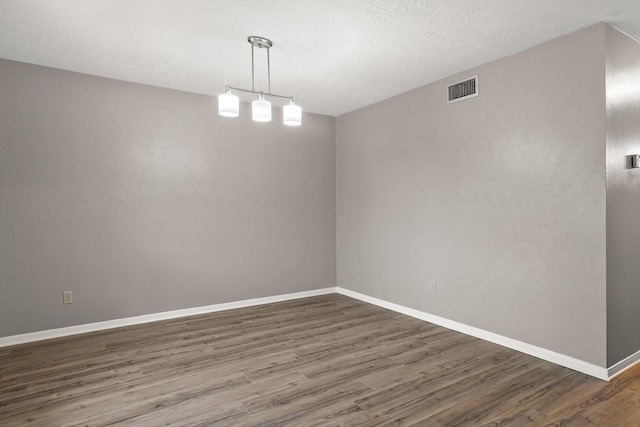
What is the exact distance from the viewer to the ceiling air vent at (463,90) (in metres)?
3.54

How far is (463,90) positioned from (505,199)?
1200 millimetres

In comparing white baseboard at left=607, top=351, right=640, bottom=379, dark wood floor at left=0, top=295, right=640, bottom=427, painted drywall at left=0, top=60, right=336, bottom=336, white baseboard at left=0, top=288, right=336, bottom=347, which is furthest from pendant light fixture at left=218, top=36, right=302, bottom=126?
white baseboard at left=607, top=351, right=640, bottom=379

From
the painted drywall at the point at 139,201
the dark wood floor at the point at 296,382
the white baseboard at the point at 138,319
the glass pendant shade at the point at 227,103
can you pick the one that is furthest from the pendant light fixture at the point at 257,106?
the white baseboard at the point at 138,319

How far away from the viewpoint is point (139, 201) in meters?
4.03

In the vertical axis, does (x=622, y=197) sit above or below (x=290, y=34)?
below

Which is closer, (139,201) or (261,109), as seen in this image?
(261,109)

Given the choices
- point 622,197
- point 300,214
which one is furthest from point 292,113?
point 622,197

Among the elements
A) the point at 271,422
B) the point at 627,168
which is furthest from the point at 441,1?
the point at 271,422

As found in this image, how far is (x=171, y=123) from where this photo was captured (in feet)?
13.8

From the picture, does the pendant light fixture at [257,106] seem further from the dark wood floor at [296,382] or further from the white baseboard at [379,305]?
the white baseboard at [379,305]

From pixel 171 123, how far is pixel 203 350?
2.58 metres

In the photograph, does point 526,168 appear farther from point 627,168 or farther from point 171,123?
point 171,123

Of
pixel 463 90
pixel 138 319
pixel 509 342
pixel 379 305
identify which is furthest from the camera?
pixel 379 305

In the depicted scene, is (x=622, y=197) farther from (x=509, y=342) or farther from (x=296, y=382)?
(x=296, y=382)
